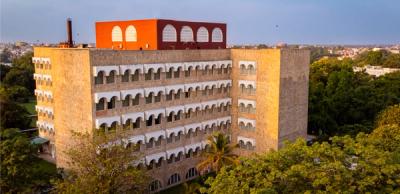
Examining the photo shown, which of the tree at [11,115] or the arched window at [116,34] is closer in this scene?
the arched window at [116,34]

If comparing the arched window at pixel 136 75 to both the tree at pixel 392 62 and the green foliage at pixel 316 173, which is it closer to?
the green foliage at pixel 316 173

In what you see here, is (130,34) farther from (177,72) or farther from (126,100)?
(126,100)

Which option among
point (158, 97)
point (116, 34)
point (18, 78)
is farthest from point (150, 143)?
point (18, 78)

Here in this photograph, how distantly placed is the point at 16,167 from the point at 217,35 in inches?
986

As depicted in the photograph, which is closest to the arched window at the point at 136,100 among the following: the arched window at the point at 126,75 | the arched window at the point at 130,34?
the arched window at the point at 126,75

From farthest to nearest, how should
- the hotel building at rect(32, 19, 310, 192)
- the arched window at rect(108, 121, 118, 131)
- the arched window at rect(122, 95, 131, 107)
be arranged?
1. the arched window at rect(122, 95, 131, 107)
2. the arched window at rect(108, 121, 118, 131)
3. the hotel building at rect(32, 19, 310, 192)

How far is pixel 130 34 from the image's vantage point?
40.6m

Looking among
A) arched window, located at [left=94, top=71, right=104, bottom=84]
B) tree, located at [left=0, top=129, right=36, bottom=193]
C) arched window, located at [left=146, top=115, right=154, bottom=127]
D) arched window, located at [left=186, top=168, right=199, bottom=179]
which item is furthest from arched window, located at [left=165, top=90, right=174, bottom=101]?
tree, located at [left=0, top=129, right=36, bottom=193]

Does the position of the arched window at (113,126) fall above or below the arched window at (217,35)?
below

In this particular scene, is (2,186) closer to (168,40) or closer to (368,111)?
(168,40)

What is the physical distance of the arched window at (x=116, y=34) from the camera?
4141 centimetres

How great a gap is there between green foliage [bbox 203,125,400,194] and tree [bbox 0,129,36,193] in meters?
14.9

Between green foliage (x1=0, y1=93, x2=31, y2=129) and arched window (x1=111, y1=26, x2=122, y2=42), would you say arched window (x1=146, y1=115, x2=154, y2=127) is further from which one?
green foliage (x1=0, y1=93, x2=31, y2=129)

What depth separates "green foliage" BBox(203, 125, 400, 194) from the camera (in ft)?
72.3
